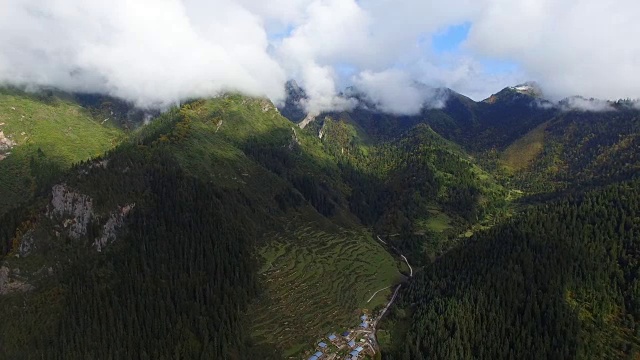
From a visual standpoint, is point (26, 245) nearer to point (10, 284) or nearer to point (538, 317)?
point (10, 284)

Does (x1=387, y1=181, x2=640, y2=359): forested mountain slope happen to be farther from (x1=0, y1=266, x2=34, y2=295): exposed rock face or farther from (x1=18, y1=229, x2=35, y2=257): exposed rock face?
(x1=18, y1=229, x2=35, y2=257): exposed rock face

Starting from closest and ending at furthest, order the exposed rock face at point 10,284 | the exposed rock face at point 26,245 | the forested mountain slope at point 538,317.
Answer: the forested mountain slope at point 538,317 < the exposed rock face at point 10,284 < the exposed rock face at point 26,245

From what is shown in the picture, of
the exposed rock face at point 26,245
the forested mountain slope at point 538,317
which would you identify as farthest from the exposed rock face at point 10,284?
the forested mountain slope at point 538,317

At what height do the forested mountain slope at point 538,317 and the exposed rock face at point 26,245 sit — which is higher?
the exposed rock face at point 26,245

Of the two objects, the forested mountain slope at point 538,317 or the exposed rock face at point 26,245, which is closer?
the forested mountain slope at point 538,317

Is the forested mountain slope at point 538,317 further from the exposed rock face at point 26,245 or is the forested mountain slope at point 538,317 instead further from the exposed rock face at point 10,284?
the exposed rock face at point 26,245

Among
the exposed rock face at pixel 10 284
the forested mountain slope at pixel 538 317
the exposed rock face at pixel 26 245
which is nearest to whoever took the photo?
the forested mountain slope at pixel 538 317

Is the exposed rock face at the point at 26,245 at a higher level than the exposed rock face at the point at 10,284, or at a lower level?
higher

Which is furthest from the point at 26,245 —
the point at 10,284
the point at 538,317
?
the point at 538,317

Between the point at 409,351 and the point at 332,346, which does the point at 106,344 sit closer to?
the point at 332,346
